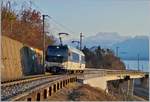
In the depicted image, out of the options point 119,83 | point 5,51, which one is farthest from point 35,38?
point 5,51

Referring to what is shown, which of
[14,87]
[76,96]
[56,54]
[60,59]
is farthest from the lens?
[56,54]

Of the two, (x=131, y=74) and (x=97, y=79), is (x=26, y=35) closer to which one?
(x=97, y=79)

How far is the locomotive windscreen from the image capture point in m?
47.5

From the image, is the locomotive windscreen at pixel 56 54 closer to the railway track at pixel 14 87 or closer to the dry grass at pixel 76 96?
the dry grass at pixel 76 96

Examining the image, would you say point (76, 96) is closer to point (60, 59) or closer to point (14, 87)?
point (14, 87)

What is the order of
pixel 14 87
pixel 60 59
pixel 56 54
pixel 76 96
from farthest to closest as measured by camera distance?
pixel 56 54 < pixel 60 59 < pixel 76 96 < pixel 14 87

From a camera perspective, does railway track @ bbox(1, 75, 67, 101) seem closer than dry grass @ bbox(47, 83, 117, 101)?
Yes

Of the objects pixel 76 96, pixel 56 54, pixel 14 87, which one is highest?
pixel 56 54

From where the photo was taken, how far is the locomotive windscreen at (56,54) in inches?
1871

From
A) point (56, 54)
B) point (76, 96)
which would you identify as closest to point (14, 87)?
point (76, 96)

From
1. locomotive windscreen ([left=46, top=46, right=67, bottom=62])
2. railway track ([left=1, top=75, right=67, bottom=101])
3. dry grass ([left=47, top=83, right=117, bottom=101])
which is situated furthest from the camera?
locomotive windscreen ([left=46, top=46, right=67, bottom=62])

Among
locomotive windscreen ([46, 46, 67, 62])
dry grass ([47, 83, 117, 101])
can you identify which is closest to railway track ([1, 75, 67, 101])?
dry grass ([47, 83, 117, 101])

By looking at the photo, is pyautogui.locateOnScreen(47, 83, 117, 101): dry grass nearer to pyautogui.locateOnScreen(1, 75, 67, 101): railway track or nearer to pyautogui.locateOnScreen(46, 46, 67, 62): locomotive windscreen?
pyautogui.locateOnScreen(1, 75, 67, 101): railway track

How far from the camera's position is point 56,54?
48.0 meters
